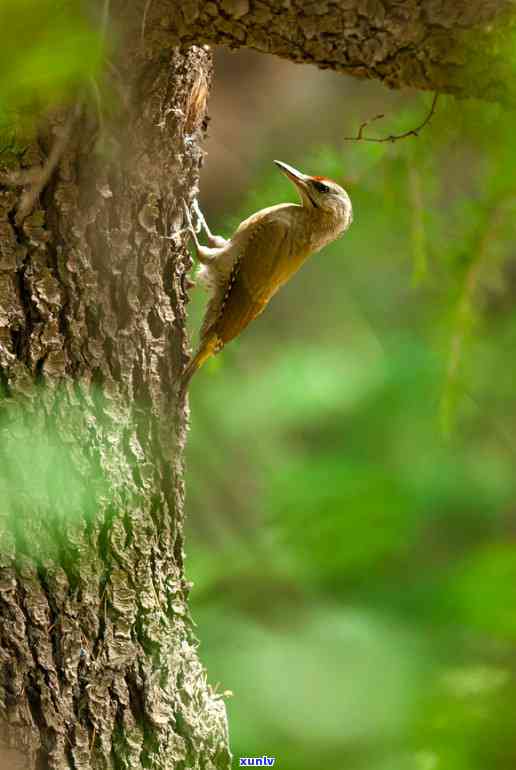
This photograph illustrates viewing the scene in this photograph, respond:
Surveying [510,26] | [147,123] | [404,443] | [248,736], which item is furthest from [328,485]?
[147,123]

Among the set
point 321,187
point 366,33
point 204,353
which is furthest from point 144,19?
point 321,187

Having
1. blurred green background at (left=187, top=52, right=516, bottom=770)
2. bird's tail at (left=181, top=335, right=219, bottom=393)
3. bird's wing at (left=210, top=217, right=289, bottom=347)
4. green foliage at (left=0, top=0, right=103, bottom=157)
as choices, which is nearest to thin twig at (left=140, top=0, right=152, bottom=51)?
blurred green background at (left=187, top=52, right=516, bottom=770)

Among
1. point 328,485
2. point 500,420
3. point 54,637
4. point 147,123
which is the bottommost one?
point 328,485

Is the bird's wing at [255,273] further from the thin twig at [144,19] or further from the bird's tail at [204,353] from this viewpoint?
the thin twig at [144,19]

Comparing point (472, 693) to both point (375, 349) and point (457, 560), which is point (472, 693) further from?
point (375, 349)

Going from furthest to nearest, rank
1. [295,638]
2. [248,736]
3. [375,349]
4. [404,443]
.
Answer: [375,349] < [404,443] < [248,736] < [295,638]

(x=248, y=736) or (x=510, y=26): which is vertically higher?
(x=510, y=26)

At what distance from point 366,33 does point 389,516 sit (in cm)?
128

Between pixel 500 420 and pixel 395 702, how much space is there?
1.18 meters

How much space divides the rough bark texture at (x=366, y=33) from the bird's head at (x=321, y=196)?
1.51 m

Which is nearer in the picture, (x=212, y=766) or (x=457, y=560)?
(x=457, y=560)

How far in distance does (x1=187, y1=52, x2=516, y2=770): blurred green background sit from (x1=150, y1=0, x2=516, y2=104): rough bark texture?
166 millimetres

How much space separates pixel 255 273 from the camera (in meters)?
3.56

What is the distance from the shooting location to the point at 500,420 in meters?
1.85
